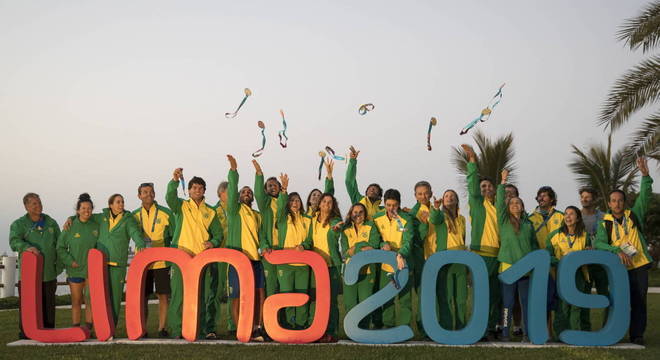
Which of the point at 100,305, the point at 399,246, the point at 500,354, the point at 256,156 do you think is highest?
the point at 256,156

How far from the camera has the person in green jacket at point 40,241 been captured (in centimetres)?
935

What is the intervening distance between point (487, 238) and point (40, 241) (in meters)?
6.07

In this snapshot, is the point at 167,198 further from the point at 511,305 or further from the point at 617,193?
the point at 617,193

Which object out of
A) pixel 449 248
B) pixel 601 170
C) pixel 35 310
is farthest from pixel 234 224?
pixel 601 170

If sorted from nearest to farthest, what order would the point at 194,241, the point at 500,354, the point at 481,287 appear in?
the point at 500,354 → the point at 481,287 → the point at 194,241

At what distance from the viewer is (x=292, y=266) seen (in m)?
9.07

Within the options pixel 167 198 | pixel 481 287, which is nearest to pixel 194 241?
pixel 167 198

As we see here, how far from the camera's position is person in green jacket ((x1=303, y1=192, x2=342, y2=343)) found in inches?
357

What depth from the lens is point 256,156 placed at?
9.24 metres

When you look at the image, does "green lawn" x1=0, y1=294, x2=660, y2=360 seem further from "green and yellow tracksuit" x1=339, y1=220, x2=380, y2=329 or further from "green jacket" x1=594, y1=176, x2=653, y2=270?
"green jacket" x1=594, y1=176, x2=653, y2=270

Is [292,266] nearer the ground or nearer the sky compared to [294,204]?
nearer the ground

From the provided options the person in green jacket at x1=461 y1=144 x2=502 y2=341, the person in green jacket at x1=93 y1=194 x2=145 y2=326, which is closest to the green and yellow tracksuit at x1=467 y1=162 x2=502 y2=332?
the person in green jacket at x1=461 y1=144 x2=502 y2=341

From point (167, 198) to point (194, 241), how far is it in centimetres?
68

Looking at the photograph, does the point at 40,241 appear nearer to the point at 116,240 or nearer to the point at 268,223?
the point at 116,240
